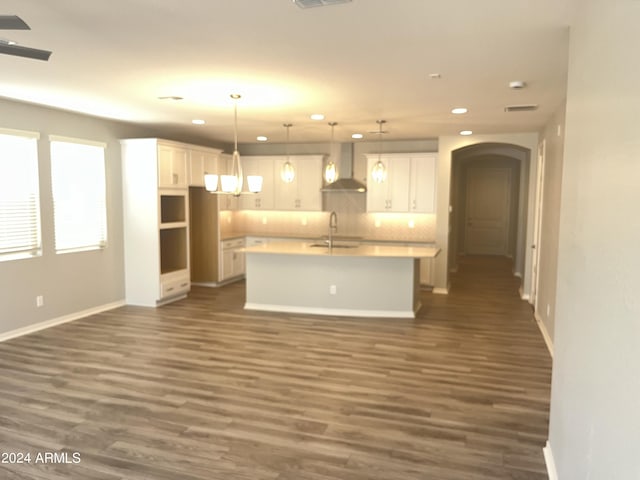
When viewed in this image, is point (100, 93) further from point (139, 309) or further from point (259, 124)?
point (139, 309)

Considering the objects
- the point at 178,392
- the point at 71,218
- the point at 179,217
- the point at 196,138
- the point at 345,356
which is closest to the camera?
the point at 178,392

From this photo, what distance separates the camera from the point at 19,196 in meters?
5.30

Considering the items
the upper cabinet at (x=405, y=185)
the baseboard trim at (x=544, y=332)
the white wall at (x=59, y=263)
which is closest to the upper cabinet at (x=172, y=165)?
the white wall at (x=59, y=263)

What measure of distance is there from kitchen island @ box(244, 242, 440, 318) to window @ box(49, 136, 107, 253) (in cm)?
219

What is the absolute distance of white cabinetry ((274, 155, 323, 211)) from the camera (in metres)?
8.76

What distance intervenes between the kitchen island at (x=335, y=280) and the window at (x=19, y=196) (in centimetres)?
265

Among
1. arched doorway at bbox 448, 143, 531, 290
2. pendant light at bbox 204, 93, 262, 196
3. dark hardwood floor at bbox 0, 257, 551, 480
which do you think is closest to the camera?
dark hardwood floor at bbox 0, 257, 551, 480

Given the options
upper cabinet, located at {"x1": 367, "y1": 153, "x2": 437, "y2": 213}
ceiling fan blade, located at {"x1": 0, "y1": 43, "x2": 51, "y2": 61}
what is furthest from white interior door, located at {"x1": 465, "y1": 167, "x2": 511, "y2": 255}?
ceiling fan blade, located at {"x1": 0, "y1": 43, "x2": 51, "y2": 61}

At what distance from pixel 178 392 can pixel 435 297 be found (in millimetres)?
4884

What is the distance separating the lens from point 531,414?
11.3 ft

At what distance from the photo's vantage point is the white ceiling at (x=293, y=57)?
103 inches

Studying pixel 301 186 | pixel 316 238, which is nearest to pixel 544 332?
pixel 316 238

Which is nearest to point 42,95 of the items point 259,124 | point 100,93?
point 100,93

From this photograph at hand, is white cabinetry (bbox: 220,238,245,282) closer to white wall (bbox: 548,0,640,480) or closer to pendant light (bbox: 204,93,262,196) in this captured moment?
pendant light (bbox: 204,93,262,196)
